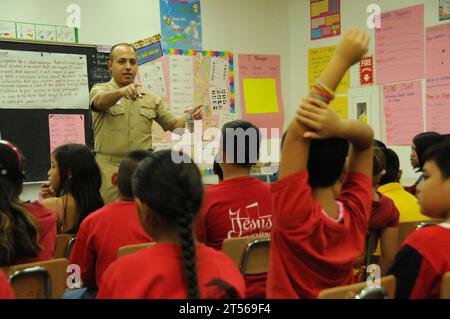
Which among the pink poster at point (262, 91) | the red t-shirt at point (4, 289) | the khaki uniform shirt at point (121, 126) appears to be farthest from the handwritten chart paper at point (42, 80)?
the red t-shirt at point (4, 289)

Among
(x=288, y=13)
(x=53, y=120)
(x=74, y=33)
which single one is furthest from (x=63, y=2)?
(x=288, y=13)

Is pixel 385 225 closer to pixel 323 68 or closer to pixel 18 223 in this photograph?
pixel 18 223

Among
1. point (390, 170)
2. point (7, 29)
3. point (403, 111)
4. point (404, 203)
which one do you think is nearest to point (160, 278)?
point (404, 203)

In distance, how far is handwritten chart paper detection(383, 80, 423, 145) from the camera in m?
4.79

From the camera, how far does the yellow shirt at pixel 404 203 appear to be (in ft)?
9.41

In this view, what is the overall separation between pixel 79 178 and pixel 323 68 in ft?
11.4

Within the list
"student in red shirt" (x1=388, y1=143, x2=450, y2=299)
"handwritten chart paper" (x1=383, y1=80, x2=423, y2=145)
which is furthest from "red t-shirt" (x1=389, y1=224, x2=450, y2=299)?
"handwritten chart paper" (x1=383, y1=80, x2=423, y2=145)

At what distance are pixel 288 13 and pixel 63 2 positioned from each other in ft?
8.33

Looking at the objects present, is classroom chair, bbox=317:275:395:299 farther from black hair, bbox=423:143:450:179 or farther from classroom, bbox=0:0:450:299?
black hair, bbox=423:143:450:179

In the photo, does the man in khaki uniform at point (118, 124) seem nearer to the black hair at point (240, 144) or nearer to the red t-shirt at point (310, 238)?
the black hair at point (240, 144)

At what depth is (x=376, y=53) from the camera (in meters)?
5.14

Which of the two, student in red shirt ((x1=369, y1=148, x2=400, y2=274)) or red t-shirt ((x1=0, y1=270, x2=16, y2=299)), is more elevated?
red t-shirt ((x1=0, y1=270, x2=16, y2=299))

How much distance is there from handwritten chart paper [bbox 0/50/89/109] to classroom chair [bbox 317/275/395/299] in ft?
11.2

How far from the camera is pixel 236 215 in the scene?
2.30 meters
